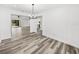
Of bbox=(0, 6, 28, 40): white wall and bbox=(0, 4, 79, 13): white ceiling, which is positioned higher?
bbox=(0, 4, 79, 13): white ceiling

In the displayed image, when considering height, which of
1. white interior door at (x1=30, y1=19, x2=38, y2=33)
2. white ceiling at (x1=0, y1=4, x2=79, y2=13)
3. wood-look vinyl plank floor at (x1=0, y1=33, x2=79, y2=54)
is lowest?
wood-look vinyl plank floor at (x1=0, y1=33, x2=79, y2=54)

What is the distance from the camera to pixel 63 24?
5.50 feet

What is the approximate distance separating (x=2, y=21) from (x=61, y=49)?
3.84ft

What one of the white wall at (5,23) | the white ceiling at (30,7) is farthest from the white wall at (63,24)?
the white wall at (5,23)

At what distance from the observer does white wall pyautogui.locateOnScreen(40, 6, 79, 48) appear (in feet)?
5.37

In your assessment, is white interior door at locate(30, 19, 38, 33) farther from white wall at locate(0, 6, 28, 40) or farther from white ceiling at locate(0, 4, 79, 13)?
white wall at locate(0, 6, 28, 40)

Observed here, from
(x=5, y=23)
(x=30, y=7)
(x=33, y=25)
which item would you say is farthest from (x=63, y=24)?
(x=5, y=23)

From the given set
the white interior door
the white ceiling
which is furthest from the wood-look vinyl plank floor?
the white ceiling

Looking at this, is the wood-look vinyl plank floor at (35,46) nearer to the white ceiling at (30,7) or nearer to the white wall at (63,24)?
the white wall at (63,24)

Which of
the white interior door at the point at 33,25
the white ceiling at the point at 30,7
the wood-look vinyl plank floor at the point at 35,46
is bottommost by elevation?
the wood-look vinyl plank floor at the point at 35,46

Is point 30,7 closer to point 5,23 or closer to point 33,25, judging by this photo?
point 33,25

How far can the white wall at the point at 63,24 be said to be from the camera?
1.64m

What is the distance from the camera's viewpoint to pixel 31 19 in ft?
5.62
